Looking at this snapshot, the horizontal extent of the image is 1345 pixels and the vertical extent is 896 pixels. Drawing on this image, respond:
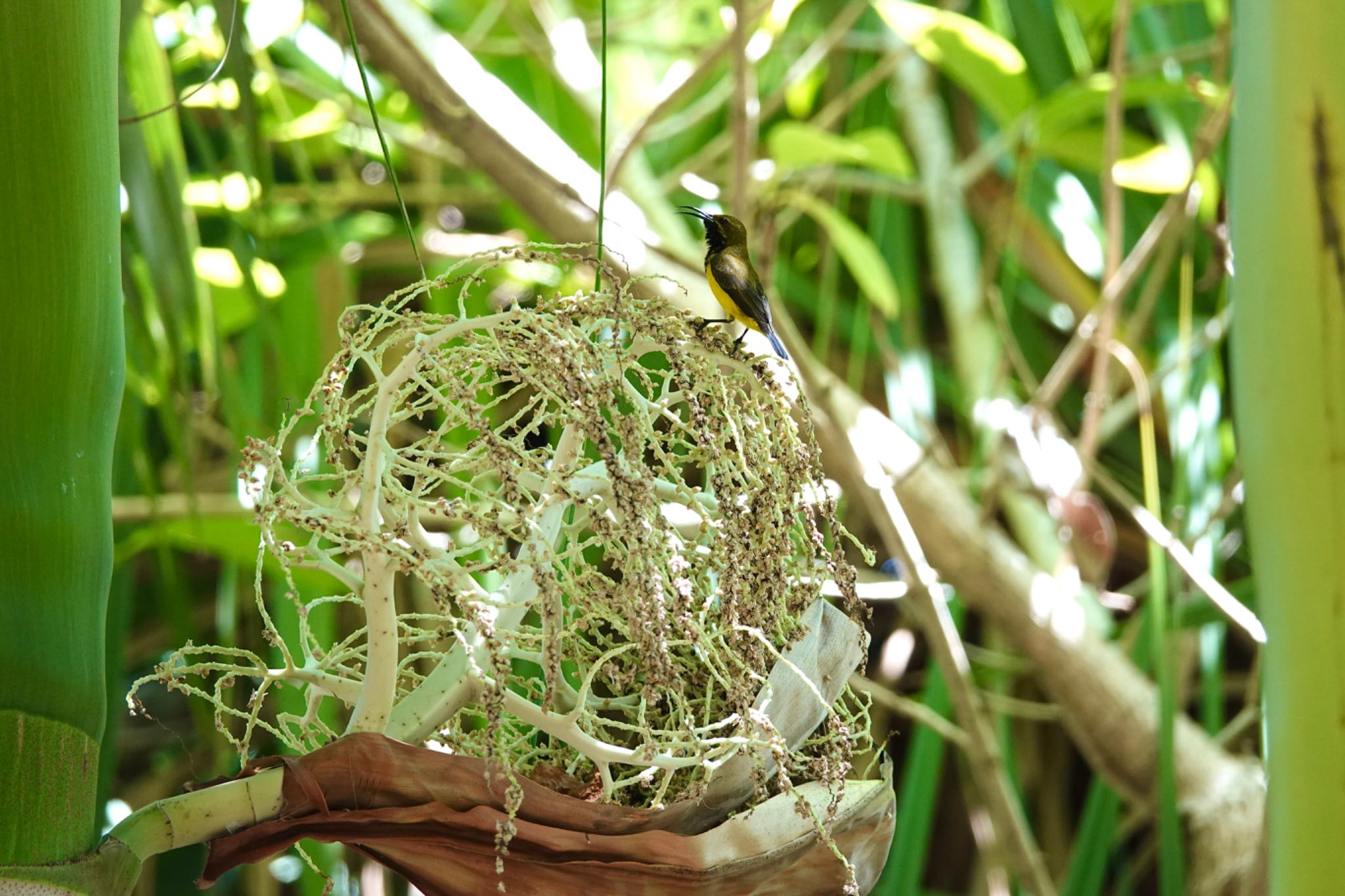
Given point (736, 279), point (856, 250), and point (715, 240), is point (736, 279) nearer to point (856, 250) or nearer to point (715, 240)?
point (715, 240)

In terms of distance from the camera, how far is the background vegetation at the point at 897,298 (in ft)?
4.17

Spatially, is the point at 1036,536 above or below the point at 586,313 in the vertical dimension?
below

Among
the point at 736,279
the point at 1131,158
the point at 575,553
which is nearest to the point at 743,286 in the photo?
the point at 736,279

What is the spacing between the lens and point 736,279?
95 cm

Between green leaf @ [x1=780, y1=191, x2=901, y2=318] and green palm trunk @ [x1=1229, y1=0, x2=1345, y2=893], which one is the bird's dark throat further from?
green palm trunk @ [x1=1229, y1=0, x2=1345, y2=893]

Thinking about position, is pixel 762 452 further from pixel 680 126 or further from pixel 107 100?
pixel 680 126

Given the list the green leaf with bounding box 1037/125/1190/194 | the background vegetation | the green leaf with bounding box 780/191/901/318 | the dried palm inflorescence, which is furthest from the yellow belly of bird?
the green leaf with bounding box 1037/125/1190/194

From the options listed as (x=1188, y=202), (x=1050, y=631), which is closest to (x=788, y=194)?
(x=1188, y=202)

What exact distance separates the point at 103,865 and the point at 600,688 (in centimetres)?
39

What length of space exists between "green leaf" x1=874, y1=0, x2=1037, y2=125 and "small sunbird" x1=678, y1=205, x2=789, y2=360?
15.4 inches

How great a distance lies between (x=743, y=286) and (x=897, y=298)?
1007mm

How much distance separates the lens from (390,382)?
1.59 feet

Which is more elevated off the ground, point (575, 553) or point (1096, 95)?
point (1096, 95)

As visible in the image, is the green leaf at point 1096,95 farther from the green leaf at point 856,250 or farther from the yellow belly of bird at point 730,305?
the yellow belly of bird at point 730,305
